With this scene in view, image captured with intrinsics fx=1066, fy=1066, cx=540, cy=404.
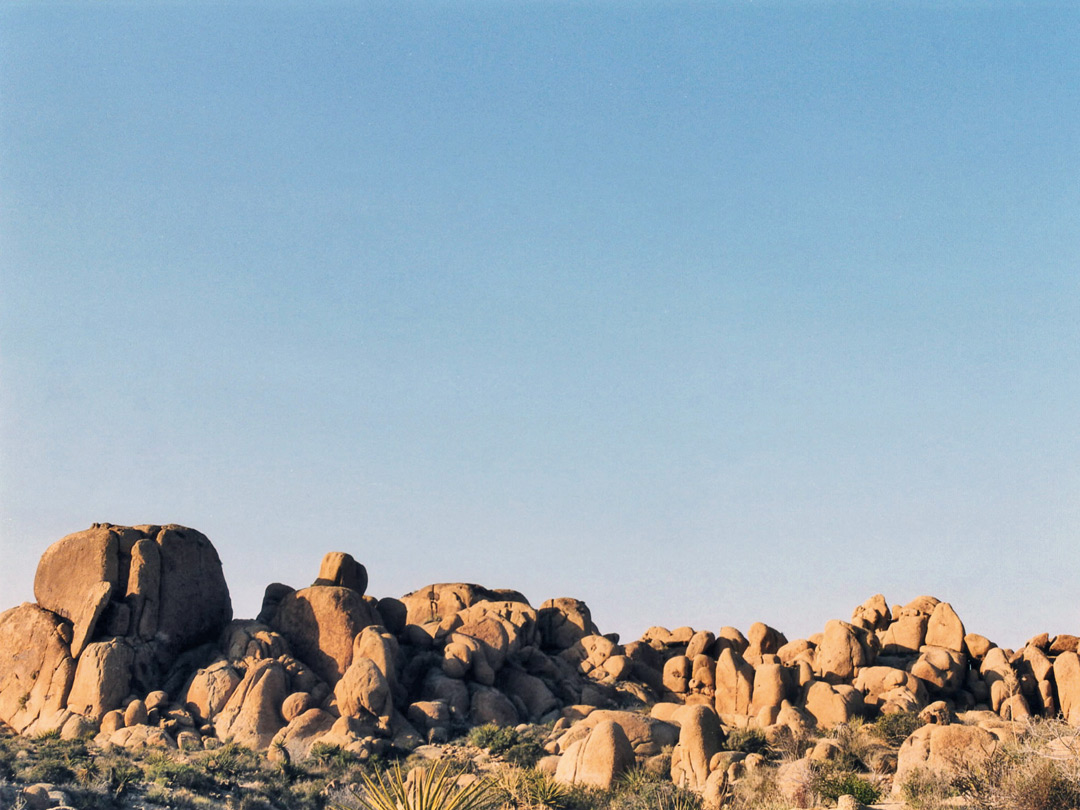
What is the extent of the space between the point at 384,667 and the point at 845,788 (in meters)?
22.0

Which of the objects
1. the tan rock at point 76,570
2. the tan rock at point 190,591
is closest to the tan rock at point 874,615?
the tan rock at point 190,591

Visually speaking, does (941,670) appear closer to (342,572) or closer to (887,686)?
(887,686)

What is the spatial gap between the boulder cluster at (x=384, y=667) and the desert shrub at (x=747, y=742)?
1068mm

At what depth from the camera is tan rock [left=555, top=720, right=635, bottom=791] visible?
30.1 meters

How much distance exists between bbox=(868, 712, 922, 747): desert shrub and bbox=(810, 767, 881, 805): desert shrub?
985 centimetres

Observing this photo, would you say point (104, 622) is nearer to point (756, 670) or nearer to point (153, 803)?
point (153, 803)

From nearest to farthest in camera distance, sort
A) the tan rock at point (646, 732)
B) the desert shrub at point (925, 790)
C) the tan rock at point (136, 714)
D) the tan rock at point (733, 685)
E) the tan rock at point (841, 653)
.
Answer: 1. the desert shrub at point (925, 790)
2. the tan rock at point (646, 732)
3. the tan rock at point (136, 714)
4. the tan rock at point (733, 685)
5. the tan rock at point (841, 653)

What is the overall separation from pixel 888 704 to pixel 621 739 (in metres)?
15.1

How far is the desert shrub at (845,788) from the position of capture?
83.3 feet

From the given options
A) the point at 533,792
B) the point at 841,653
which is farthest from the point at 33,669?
the point at 841,653

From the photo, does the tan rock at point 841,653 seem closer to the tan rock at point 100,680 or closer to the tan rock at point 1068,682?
the tan rock at point 1068,682

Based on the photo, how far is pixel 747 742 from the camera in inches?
1400

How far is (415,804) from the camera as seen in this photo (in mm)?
20938

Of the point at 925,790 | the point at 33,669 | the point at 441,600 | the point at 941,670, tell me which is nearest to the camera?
the point at 925,790
